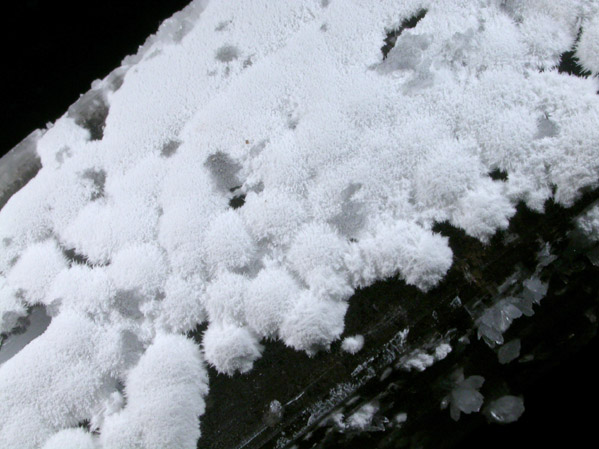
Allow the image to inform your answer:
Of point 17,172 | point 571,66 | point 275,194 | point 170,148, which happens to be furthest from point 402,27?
point 17,172

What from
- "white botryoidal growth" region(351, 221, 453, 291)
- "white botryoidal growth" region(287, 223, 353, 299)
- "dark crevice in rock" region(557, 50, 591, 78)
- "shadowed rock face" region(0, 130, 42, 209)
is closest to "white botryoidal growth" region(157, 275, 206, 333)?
"white botryoidal growth" region(287, 223, 353, 299)

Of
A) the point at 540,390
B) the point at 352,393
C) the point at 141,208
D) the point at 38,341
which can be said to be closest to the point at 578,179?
the point at 352,393

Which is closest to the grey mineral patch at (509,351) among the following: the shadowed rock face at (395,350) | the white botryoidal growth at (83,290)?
the shadowed rock face at (395,350)

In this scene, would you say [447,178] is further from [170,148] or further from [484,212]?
[170,148]

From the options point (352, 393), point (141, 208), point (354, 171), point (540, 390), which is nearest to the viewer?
point (352, 393)

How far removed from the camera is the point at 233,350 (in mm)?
1039

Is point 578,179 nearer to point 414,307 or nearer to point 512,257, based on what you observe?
point 512,257

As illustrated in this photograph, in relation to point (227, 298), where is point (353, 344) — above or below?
below

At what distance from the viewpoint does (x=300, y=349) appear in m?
1.03

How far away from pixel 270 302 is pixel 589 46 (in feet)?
2.88

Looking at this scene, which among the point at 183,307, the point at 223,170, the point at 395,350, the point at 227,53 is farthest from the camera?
the point at 227,53

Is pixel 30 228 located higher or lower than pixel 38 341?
higher

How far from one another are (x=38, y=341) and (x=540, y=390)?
1.31 metres

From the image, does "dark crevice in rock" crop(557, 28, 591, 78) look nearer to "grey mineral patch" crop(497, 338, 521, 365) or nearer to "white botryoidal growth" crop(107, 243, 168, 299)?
"grey mineral patch" crop(497, 338, 521, 365)
